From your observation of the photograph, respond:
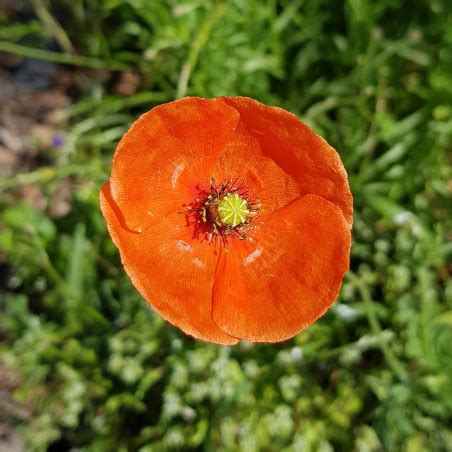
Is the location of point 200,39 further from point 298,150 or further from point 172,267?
point 172,267

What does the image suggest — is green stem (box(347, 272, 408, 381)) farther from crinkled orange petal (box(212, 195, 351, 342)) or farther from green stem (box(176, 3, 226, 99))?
green stem (box(176, 3, 226, 99))

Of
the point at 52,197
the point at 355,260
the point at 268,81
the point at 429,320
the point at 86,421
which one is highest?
the point at 268,81

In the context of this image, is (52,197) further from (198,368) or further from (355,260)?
(355,260)

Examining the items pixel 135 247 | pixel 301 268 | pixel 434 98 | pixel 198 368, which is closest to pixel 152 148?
pixel 135 247

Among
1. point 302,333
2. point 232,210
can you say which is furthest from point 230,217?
point 302,333

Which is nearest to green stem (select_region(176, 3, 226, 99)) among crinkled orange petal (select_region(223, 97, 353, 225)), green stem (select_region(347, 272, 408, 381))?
crinkled orange petal (select_region(223, 97, 353, 225))

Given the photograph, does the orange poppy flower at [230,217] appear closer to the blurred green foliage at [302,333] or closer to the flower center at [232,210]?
the flower center at [232,210]
